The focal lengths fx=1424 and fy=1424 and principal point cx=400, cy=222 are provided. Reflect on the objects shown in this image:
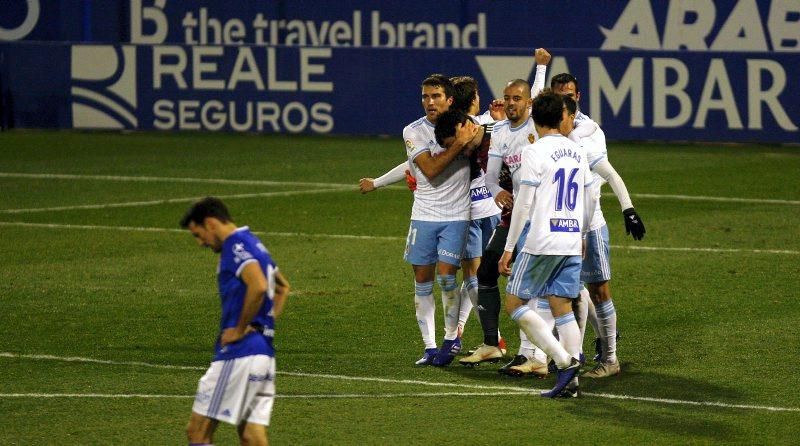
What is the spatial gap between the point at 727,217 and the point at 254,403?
39.6 ft

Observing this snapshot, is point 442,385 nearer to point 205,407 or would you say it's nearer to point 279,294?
point 279,294

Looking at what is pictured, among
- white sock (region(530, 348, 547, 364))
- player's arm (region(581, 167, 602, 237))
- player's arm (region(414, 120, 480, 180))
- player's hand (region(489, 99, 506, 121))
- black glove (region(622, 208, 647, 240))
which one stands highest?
player's hand (region(489, 99, 506, 121))

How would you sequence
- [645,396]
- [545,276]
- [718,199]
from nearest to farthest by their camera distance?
1. [545,276]
2. [645,396]
3. [718,199]

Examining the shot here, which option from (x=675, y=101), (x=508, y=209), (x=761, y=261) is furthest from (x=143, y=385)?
(x=675, y=101)

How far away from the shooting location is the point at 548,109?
850 cm

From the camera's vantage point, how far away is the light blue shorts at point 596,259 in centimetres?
945

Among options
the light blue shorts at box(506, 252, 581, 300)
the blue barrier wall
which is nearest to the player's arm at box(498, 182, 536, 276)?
the light blue shorts at box(506, 252, 581, 300)

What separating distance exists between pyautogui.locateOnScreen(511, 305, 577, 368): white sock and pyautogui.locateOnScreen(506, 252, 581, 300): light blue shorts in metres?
0.10

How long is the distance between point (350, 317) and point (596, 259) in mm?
2935

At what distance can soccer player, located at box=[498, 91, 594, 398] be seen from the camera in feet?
27.9

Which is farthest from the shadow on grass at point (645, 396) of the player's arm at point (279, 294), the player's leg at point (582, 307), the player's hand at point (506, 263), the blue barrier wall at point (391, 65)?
the blue barrier wall at point (391, 65)

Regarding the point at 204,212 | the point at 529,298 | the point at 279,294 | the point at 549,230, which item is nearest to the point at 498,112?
the point at 549,230

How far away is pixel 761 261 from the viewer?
569 inches

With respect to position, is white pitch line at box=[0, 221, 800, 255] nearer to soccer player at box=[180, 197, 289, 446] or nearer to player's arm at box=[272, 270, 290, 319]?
player's arm at box=[272, 270, 290, 319]
